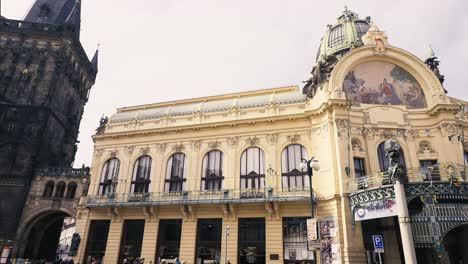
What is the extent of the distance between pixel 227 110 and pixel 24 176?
2291 centimetres

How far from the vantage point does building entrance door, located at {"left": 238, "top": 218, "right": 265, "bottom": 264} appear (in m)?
23.6

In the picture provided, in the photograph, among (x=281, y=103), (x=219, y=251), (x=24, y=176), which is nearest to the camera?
(x=219, y=251)

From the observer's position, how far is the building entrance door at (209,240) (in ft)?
80.4

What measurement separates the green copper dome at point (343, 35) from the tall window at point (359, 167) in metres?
12.7

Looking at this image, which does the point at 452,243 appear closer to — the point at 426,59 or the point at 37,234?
the point at 426,59

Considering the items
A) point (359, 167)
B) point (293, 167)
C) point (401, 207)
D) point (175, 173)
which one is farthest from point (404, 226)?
point (175, 173)

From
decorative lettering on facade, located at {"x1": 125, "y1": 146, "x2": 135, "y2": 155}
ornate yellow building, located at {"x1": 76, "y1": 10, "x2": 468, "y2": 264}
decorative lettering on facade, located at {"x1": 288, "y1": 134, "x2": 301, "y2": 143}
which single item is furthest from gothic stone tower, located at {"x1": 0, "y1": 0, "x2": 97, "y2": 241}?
decorative lettering on facade, located at {"x1": 288, "y1": 134, "x2": 301, "y2": 143}

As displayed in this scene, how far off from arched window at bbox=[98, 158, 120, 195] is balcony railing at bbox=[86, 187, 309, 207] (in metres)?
1.58

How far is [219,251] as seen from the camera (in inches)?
957

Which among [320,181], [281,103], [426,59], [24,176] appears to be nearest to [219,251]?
[320,181]

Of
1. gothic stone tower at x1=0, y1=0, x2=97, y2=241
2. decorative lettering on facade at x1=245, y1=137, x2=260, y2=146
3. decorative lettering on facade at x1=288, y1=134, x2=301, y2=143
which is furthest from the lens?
gothic stone tower at x1=0, y1=0, x2=97, y2=241

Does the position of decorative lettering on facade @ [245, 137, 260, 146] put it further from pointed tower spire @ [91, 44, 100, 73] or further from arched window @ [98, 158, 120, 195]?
pointed tower spire @ [91, 44, 100, 73]

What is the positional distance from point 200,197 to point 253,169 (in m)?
5.18

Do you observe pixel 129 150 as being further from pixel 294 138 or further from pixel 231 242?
pixel 294 138
